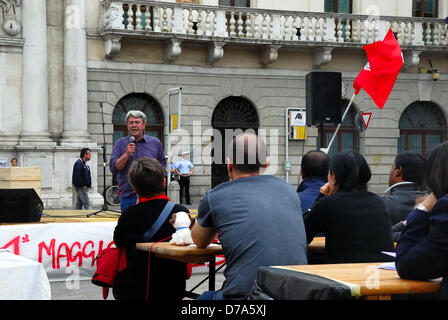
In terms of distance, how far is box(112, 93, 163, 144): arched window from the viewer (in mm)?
22750

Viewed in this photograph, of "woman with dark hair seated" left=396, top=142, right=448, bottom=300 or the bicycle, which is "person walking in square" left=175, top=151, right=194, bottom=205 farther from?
"woman with dark hair seated" left=396, top=142, right=448, bottom=300

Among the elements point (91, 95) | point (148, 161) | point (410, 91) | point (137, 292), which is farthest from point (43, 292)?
point (410, 91)

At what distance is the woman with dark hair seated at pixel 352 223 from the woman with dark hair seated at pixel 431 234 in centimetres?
111

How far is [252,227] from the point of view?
4.25 metres

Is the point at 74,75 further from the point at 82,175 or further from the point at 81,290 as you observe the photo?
the point at 81,290

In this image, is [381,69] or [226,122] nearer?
[381,69]

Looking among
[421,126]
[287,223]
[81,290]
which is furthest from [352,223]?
[421,126]

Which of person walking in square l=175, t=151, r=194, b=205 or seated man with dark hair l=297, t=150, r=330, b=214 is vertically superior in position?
seated man with dark hair l=297, t=150, r=330, b=214

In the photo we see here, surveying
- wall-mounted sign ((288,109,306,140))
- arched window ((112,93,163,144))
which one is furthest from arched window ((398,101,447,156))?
arched window ((112,93,163,144))

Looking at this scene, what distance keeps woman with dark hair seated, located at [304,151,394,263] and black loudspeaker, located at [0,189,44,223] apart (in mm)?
4714

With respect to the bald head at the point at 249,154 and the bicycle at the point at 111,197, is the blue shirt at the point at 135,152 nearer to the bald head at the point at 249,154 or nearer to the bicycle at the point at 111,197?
the bald head at the point at 249,154

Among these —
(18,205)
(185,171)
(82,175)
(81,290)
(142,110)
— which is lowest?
(81,290)

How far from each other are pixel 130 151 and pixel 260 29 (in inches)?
639

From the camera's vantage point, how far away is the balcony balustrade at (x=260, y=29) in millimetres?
22234
